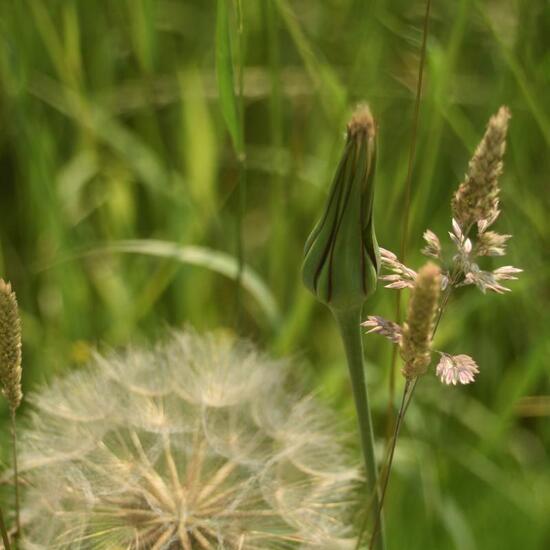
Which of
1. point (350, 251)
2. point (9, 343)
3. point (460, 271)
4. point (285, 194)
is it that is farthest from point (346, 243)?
point (285, 194)

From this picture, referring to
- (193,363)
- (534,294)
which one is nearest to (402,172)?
(534,294)

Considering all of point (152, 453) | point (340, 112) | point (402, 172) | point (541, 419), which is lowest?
point (541, 419)

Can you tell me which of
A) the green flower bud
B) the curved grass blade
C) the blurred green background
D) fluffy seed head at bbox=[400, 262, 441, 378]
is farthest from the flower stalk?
the curved grass blade

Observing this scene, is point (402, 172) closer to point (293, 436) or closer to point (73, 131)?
point (293, 436)

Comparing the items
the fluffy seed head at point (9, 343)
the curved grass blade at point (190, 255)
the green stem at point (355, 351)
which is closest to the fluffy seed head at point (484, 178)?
the green stem at point (355, 351)

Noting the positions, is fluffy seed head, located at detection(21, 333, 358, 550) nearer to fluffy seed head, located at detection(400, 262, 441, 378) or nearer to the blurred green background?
the blurred green background

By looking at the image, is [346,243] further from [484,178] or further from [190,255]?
[190,255]

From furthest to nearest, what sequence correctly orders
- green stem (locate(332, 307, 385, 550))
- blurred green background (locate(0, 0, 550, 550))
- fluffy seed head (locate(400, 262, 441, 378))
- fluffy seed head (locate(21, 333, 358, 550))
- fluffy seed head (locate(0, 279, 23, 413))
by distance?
blurred green background (locate(0, 0, 550, 550)) → fluffy seed head (locate(21, 333, 358, 550)) → green stem (locate(332, 307, 385, 550)) → fluffy seed head (locate(0, 279, 23, 413)) → fluffy seed head (locate(400, 262, 441, 378))
